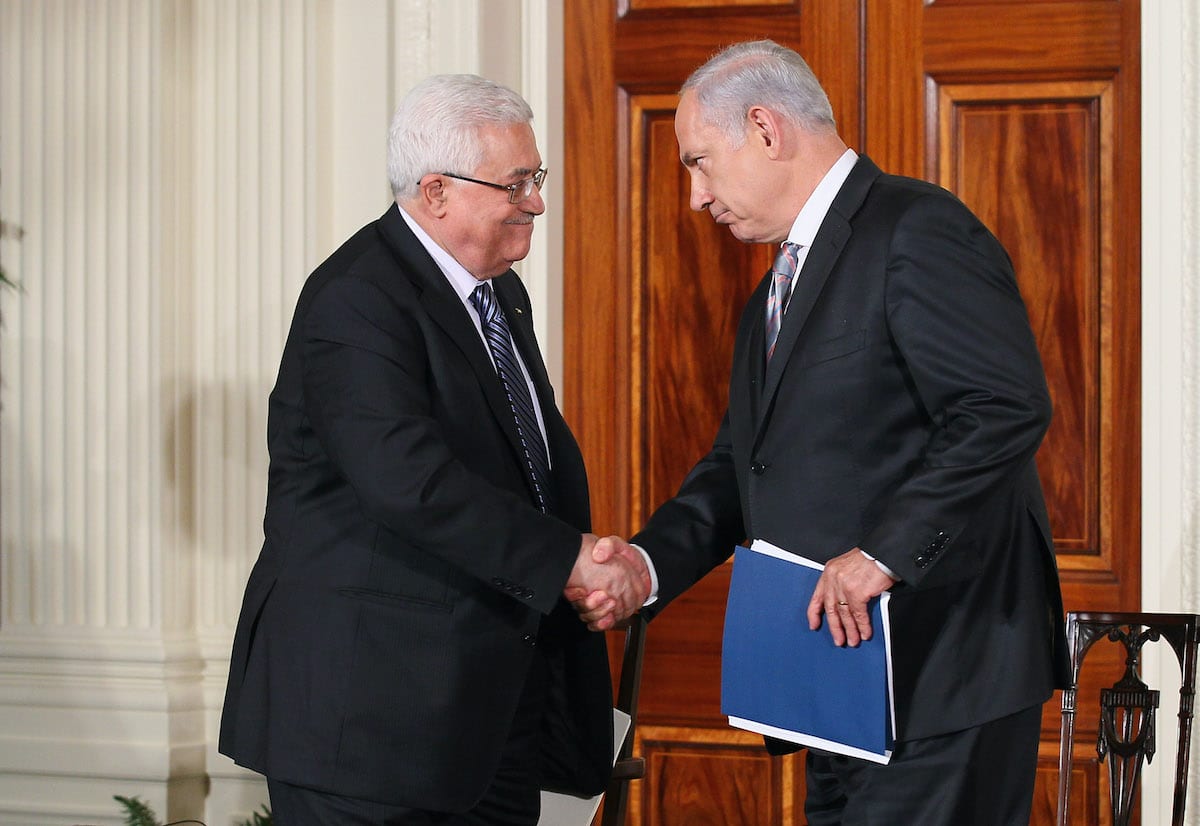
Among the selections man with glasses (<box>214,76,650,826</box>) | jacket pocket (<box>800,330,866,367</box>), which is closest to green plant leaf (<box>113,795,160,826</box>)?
man with glasses (<box>214,76,650,826</box>)

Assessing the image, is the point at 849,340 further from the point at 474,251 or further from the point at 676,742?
the point at 676,742

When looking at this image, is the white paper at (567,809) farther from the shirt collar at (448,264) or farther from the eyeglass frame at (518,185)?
the eyeglass frame at (518,185)

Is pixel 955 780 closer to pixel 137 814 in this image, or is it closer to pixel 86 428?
pixel 137 814

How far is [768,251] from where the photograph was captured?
3.84m

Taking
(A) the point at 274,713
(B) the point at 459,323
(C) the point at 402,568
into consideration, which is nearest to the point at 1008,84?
(B) the point at 459,323

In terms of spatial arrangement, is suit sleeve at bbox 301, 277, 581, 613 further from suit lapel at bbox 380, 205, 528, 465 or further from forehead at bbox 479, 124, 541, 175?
forehead at bbox 479, 124, 541, 175

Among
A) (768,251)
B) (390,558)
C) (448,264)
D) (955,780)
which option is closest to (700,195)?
(448,264)

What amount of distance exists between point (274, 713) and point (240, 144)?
78.6 inches

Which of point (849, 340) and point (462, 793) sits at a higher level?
point (849, 340)

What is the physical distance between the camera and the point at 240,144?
12.2ft

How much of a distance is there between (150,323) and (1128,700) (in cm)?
255

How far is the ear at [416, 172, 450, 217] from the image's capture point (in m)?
2.35

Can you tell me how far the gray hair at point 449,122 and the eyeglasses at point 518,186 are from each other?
0.01 meters

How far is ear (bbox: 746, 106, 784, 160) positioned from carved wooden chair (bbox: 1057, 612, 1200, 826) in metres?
1.21
